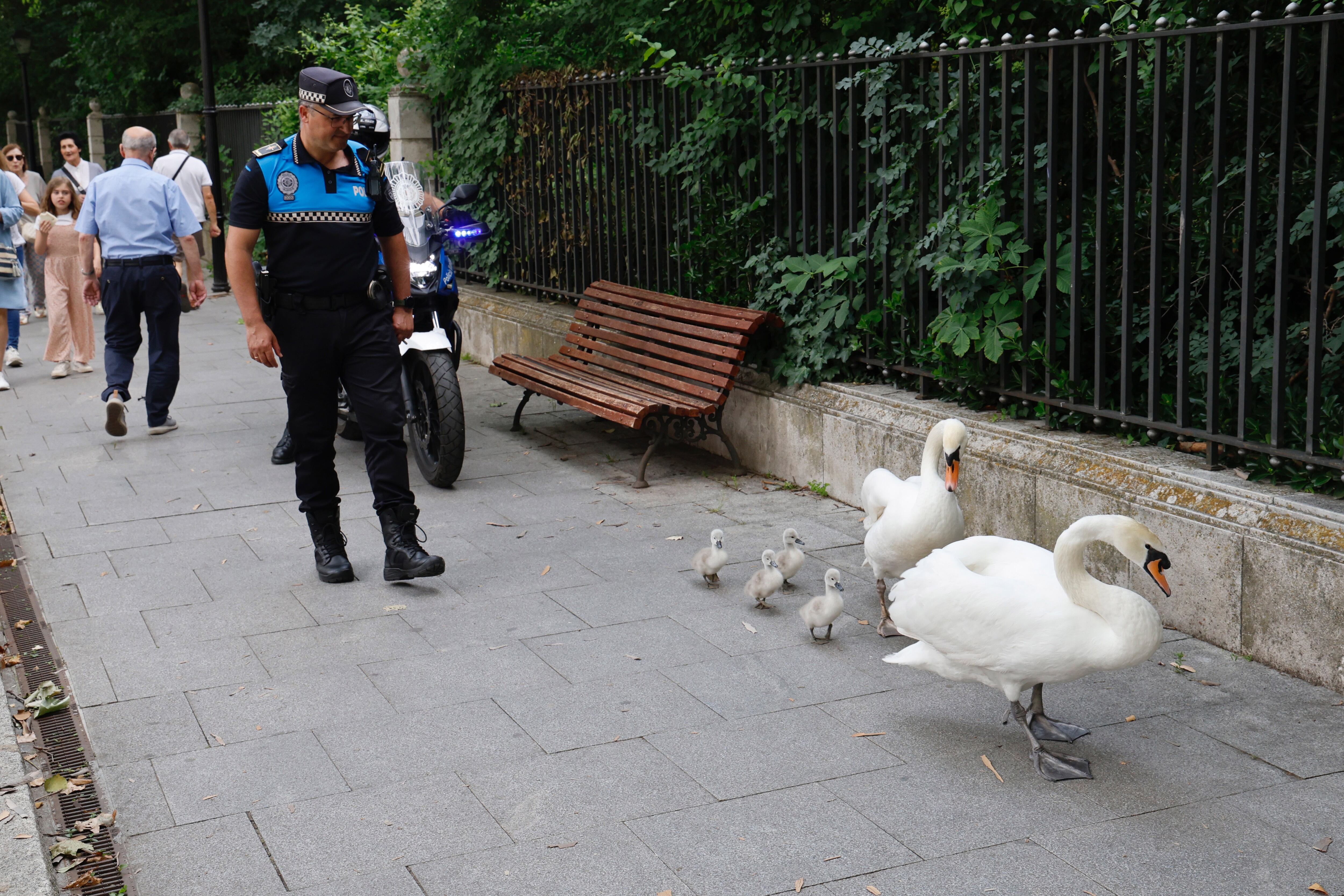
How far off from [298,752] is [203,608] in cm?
162

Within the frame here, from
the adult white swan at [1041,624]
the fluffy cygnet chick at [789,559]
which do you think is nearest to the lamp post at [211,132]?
the fluffy cygnet chick at [789,559]

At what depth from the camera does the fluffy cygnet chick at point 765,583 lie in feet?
17.7

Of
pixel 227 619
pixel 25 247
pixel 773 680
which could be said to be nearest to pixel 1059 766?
pixel 773 680

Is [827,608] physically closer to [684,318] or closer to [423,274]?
[684,318]

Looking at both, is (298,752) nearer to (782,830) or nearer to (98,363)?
(782,830)

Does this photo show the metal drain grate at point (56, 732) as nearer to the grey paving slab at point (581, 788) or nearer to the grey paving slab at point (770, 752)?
the grey paving slab at point (581, 788)

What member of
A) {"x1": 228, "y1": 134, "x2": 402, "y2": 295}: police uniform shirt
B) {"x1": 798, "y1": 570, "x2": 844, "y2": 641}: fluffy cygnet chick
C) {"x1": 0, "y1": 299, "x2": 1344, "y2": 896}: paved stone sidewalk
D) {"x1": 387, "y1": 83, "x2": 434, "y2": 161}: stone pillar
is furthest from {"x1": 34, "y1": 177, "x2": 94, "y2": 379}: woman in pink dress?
{"x1": 798, "y1": 570, "x2": 844, "y2": 641}: fluffy cygnet chick

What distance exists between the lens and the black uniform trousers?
19.1 feet

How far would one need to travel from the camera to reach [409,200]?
8.13 m

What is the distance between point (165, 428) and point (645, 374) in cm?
342

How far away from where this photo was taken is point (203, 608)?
5.62 m

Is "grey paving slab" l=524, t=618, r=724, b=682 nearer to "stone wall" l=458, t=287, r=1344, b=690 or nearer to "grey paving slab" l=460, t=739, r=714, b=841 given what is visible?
"grey paving slab" l=460, t=739, r=714, b=841

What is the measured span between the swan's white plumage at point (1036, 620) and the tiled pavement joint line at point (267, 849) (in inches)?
74.0

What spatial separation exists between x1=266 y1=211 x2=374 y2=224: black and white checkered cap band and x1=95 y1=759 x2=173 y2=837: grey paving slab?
240 centimetres
